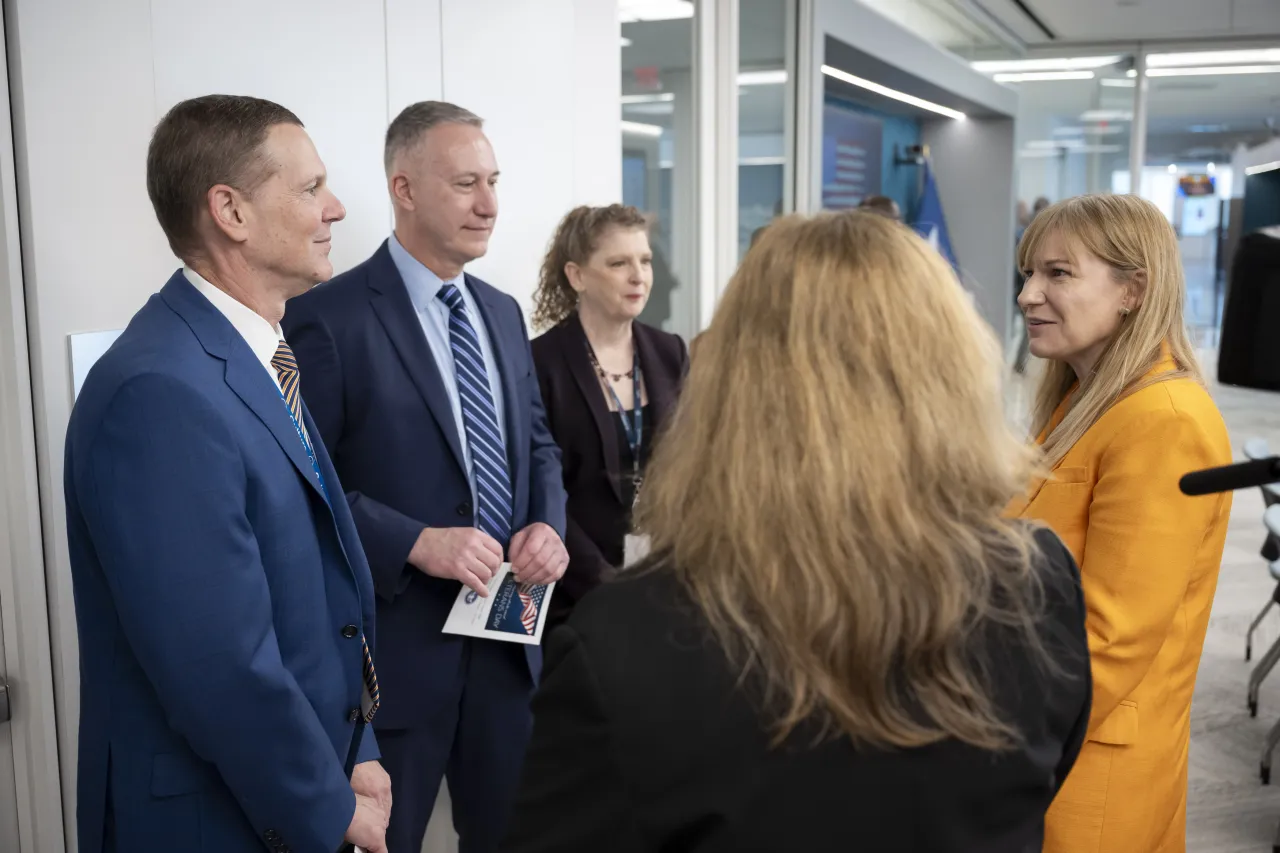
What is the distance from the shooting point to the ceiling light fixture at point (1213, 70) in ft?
38.9

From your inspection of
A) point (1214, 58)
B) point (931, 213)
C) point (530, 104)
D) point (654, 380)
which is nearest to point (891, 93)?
point (931, 213)

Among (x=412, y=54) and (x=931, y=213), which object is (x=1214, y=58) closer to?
(x=931, y=213)

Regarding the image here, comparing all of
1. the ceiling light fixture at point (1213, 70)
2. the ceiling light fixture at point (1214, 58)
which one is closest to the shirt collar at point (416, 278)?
the ceiling light fixture at point (1214, 58)

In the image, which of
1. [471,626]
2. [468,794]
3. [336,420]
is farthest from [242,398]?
[468,794]

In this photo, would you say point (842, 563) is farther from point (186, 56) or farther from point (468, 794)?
point (186, 56)

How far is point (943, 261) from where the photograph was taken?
3.34ft

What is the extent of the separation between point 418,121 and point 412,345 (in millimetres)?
564

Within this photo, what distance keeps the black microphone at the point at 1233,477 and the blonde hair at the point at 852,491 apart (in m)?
0.21

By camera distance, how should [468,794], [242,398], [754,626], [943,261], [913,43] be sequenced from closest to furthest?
[754,626] < [943,261] < [242,398] < [468,794] < [913,43]

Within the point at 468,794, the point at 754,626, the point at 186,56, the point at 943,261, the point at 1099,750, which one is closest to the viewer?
the point at 754,626

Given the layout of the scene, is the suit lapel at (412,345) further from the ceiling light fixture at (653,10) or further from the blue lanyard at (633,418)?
the ceiling light fixture at (653,10)

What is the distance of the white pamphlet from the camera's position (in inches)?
87.9

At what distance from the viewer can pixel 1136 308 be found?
183cm

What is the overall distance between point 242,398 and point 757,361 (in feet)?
2.92
